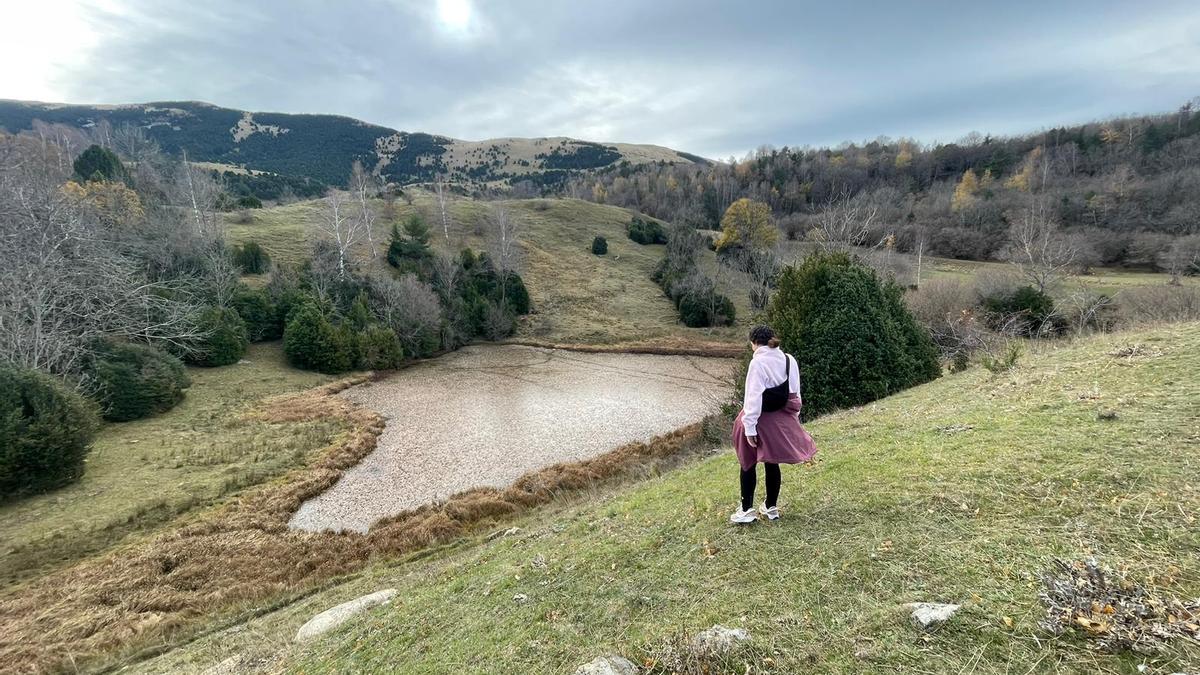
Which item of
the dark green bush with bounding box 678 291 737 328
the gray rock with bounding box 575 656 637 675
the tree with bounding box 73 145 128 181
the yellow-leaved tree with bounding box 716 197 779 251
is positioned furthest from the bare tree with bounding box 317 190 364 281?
the yellow-leaved tree with bounding box 716 197 779 251

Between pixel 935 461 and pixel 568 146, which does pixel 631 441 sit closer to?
pixel 935 461

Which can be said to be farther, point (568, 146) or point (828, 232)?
point (568, 146)

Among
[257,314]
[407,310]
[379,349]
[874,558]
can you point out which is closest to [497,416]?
[379,349]

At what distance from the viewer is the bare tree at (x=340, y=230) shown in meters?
40.4

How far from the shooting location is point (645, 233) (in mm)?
74688

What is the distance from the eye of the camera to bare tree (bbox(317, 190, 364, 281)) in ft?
133

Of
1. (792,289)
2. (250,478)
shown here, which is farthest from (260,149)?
(792,289)

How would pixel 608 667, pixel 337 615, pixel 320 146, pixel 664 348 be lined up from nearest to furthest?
pixel 608 667 < pixel 337 615 < pixel 664 348 < pixel 320 146

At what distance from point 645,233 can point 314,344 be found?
5322cm

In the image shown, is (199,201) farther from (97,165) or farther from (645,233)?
(645,233)

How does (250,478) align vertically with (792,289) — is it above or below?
below

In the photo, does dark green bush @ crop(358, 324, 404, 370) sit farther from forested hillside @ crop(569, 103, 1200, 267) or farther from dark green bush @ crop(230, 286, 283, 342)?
forested hillside @ crop(569, 103, 1200, 267)

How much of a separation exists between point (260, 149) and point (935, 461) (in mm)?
172122

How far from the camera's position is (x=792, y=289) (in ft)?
44.4
